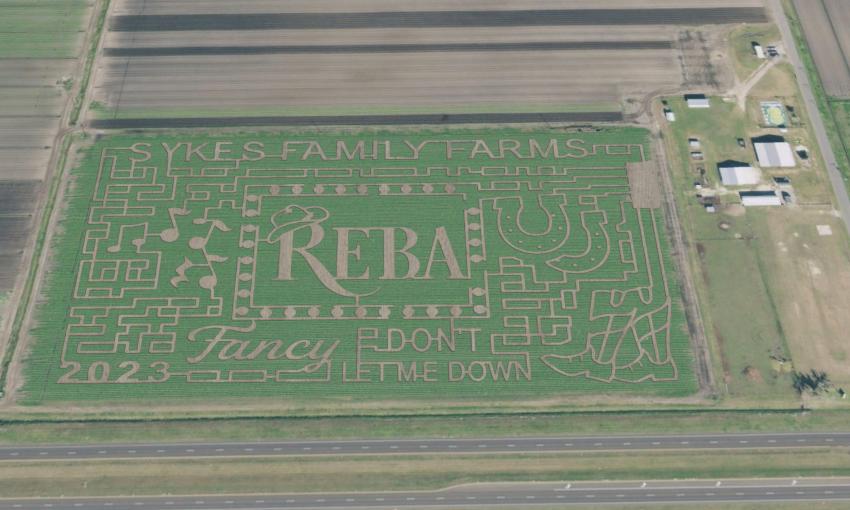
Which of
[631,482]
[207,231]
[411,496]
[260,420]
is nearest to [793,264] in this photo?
[631,482]

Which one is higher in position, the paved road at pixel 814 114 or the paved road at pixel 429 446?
the paved road at pixel 814 114

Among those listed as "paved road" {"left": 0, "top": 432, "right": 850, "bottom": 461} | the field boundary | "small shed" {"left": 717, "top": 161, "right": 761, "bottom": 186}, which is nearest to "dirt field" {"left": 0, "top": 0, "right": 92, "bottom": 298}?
the field boundary

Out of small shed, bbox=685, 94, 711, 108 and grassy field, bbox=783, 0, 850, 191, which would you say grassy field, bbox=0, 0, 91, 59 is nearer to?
small shed, bbox=685, 94, 711, 108

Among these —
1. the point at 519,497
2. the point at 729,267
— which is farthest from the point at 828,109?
the point at 519,497

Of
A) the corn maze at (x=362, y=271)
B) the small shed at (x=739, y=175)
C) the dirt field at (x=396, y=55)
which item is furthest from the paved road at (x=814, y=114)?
the corn maze at (x=362, y=271)

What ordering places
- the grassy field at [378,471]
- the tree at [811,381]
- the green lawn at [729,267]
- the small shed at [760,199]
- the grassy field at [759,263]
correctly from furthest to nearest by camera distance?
1. the small shed at [760,199]
2. the grassy field at [759,263]
3. the green lawn at [729,267]
4. the tree at [811,381]
5. the grassy field at [378,471]

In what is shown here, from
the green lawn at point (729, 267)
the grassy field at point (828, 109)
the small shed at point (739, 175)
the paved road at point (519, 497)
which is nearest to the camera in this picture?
the paved road at point (519, 497)

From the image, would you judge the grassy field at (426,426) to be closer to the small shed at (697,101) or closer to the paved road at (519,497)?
the paved road at (519,497)

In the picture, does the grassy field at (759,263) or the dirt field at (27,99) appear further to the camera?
the dirt field at (27,99)
